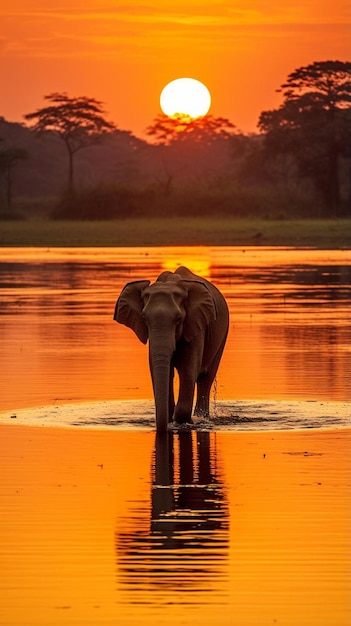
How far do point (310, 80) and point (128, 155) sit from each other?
64.6 m

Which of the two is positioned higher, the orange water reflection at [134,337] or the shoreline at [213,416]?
the shoreline at [213,416]

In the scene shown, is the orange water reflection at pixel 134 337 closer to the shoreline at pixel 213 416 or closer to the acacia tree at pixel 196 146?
the shoreline at pixel 213 416

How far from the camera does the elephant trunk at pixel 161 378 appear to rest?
14.6m

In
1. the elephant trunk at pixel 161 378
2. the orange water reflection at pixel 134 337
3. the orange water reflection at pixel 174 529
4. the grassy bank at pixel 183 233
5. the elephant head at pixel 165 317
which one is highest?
the elephant head at pixel 165 317

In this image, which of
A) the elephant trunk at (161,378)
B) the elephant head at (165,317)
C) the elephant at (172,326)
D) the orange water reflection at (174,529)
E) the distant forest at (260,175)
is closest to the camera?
the orange water reflection at (174,529)

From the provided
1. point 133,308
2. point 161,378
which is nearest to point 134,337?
point 133,308

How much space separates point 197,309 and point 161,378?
0.96 m

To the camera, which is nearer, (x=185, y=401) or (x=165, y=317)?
(x=165, y=317)

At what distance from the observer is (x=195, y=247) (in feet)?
201

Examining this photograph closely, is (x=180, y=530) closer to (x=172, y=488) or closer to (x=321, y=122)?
(x=172, y=488)

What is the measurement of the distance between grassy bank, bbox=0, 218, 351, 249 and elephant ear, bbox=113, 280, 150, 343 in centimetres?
4536

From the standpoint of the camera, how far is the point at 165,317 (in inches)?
593

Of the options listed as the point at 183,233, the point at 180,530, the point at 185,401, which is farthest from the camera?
the point at 183,233

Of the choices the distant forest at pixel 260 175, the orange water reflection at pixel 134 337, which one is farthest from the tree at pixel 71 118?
the orange water reflection at pixel 134 337
